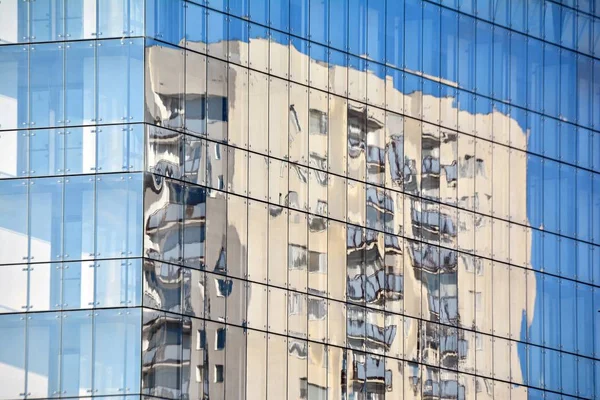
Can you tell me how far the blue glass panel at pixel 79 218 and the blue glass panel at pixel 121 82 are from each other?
1.95 meters

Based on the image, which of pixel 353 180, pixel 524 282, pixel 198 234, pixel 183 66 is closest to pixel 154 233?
pixel 198 234

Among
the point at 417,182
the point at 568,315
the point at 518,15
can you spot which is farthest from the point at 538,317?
the point at 518,15

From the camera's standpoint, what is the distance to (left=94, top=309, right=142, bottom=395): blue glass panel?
52.6 meters

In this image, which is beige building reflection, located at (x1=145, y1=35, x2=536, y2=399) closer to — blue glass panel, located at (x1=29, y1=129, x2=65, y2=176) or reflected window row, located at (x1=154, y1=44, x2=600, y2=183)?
reflected window row, located at (x1=154, y1=44, x2=600, y2=183)

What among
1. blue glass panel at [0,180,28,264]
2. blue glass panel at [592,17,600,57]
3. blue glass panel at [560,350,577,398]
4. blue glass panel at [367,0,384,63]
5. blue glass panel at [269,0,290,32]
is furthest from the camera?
blue glass panel at [592,17,600,57]

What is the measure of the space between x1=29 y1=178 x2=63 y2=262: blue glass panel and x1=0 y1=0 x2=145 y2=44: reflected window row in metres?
4.23

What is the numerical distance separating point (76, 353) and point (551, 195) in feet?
70.1

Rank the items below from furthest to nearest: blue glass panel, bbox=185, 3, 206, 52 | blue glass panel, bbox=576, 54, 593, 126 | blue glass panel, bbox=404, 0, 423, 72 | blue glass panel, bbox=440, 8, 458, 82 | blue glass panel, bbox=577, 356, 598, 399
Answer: blue glass panel, bbox=576, 54, 593, 126 → blue glass panel, bbox=577, 356, 598, 399 → blue glass panel, bbox=440, 8, 458, 82 → blue glass panel, bbox=404, 0, 423, 72 → blue glass panel, bbox=185, 3, 206, 52

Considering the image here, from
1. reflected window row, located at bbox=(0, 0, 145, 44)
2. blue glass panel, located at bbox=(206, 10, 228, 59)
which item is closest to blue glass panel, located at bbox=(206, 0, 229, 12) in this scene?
blue glass panel, located at bbox=(206, 10, 228, 59)

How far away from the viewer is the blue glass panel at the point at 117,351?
172ft

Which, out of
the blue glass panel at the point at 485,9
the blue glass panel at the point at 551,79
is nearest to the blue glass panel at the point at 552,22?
the blue glass panel at the point at 551,79

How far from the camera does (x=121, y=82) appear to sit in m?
54.1

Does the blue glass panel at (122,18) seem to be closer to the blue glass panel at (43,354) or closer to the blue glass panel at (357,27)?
the blue glass panel at (357,27)

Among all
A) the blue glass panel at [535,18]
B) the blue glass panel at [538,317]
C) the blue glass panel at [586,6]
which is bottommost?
the blue glass panel at [538,317]
